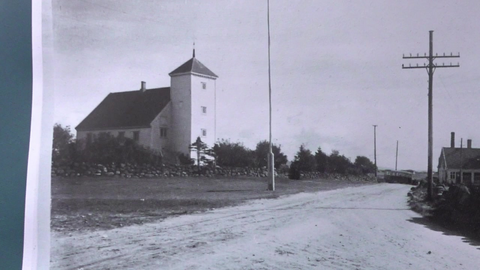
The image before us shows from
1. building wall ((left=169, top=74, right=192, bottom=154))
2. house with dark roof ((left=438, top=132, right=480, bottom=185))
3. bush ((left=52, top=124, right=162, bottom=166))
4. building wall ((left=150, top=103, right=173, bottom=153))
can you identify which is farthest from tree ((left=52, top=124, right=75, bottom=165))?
house with dark roof ((left=438, top=132, right=480, bottom=185))

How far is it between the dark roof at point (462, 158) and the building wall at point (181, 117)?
147 centimetres

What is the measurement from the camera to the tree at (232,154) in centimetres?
294

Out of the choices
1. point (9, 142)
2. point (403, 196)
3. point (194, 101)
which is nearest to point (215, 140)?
point (194, 101)

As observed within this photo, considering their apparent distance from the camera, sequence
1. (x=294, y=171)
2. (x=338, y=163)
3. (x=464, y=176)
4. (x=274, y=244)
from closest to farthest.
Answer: (x=464, y=176) < (x=338, y=163) < (x=274, y=244) < (x=294, y=171)

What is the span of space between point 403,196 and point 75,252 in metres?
4.08

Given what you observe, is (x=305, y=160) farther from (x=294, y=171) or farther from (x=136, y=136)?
(x=136, y=136)

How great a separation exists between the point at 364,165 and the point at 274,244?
2.43 feet

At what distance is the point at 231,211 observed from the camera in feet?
13.2

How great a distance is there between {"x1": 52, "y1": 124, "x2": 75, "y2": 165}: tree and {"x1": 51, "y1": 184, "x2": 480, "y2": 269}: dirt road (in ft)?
1.55

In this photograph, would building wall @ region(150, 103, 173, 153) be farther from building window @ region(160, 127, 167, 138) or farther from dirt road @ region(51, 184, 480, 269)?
dirt road @ region(51, 184, 480, 269)

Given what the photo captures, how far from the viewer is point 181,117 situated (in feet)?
9.22

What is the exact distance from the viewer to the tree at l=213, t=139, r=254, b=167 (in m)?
2.94

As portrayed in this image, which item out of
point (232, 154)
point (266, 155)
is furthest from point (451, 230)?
point (232, 154)

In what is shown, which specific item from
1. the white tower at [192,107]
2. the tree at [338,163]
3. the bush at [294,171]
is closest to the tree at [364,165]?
the tree at [338,163]
